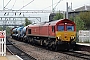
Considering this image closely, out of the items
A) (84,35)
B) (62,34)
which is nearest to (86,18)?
(84,35)

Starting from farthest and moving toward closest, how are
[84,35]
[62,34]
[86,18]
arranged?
[86,18], [84,35], [62,34]

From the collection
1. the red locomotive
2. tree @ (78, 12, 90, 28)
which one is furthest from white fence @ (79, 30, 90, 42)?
tree @ (78, 12, 90, 28)

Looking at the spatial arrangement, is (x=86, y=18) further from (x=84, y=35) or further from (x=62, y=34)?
(x=62, y=34)

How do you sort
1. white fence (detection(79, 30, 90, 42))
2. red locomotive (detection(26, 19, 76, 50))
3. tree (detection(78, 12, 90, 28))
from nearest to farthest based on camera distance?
red locomotive (detection(26, 19, 76, 50)), white fence (detection(79, 30, 90, 42)), tree (detection(78, 12, 90, 28))

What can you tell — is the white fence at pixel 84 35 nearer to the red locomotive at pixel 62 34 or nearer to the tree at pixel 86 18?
the red locomotive at pixel 62 34

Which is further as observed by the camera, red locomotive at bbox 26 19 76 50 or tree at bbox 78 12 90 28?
tree at bbox 78 12 90 28

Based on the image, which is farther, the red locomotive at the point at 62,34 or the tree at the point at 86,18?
the tree at the point at 86,18

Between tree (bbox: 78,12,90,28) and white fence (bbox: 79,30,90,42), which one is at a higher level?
tree (bbox: 78,12,90,28)

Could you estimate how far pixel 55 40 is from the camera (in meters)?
24.3

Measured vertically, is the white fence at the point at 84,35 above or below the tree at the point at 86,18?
below

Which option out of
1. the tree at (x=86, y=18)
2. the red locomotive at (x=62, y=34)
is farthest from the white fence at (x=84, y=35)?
the tree at (x=86, y=18)

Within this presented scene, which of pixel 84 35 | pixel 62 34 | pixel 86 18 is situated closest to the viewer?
pixel 62 34

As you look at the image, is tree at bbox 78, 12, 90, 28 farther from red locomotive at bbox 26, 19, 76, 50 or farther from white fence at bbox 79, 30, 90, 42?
red locomotive at bbox 26, 19, 76, 50

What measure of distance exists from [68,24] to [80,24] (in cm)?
3345
